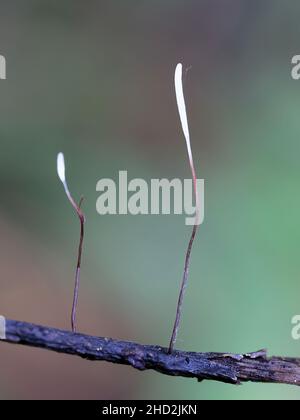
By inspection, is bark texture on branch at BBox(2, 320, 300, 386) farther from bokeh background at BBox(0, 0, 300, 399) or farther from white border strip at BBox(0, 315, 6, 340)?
bokeh background at BBox(0, 0, 300, 399)

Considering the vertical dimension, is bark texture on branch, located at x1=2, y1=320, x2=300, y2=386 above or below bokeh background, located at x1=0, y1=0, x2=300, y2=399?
below

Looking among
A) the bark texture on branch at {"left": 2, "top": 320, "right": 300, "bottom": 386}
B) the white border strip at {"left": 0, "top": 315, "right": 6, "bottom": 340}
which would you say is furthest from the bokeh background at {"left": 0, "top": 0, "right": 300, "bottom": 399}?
the white border strip at {"left": 0, "top": 315, "right": 6, "bottom": 340}

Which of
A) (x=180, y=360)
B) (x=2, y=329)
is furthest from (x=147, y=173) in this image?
(x=2, y=329)

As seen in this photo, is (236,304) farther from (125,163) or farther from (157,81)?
(157,81)
